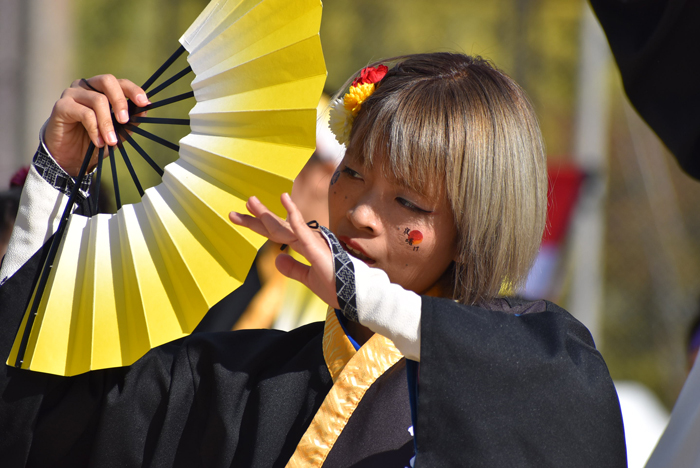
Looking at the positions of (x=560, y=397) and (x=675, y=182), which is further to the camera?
(x=675, y=182)

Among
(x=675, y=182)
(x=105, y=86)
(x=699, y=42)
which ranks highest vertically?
(x=105, y=86)

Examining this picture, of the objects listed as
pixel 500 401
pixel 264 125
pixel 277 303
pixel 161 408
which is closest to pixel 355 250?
pixel 264 125

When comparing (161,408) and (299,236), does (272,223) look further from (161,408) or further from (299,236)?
(161,408)

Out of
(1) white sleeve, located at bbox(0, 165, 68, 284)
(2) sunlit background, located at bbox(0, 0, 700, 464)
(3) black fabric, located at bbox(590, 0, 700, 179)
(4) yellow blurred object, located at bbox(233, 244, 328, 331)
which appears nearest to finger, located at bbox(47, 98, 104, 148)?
(1) white sleeve, located at bbox(0, 165, 68, 284)

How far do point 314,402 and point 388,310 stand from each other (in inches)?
13.6

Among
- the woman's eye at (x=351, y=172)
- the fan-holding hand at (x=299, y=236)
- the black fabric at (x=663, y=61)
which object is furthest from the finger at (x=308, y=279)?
the black fabric at (x=663, y=61)

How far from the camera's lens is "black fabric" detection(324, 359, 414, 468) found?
3.79 feet

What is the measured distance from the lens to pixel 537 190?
1322mm

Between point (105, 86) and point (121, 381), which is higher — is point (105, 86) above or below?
above

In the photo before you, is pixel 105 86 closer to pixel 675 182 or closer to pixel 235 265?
pixel 235 265

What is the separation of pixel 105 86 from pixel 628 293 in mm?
5202

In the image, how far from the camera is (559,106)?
17.8 feet

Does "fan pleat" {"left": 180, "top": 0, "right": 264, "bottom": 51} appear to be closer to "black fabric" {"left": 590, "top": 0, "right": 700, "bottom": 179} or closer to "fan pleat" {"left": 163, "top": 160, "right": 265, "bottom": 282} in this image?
"fan pleat" {"left": 163, "top": 160, "right": 265, "bottom": 282}

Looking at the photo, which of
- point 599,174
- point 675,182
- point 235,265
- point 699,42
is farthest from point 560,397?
point 675,182
